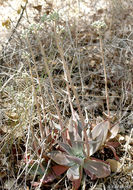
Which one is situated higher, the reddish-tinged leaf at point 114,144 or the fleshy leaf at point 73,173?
the reddish-tinged leaf at point 114,144

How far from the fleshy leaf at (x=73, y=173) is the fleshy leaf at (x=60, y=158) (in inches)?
2.3

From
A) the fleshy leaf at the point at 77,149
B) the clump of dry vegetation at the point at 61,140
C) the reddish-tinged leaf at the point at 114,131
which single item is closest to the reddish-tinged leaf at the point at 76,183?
the clump of dry vegetation at the point at 61,140

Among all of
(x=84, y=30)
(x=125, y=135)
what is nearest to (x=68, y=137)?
(x=125, y=135)

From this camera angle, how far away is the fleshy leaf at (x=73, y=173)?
1.97 meters

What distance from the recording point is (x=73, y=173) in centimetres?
199

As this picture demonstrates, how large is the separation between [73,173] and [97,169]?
21cm

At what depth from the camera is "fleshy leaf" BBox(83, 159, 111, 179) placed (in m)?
2.01

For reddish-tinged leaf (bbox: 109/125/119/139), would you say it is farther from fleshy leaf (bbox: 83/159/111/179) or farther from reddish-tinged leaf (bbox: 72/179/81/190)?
reddish-tinged leaf (bbox: 72/179/81/190)

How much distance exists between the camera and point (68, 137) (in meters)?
2.27

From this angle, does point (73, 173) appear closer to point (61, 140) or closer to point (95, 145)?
point (95, 145)

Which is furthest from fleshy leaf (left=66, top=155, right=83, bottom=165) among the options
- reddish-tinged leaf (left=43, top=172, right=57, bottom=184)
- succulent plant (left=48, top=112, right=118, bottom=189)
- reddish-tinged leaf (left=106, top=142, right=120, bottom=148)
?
reddish-tinged leaf (left=106, top=142, right=120, bottom=148)

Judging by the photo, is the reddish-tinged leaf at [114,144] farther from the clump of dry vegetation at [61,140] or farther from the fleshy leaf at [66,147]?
the fleshy leaf at [66,147]

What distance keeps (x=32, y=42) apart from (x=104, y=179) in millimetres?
2000

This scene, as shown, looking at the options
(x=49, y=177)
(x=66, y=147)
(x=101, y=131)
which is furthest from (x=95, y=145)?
(x=49, y=177)
